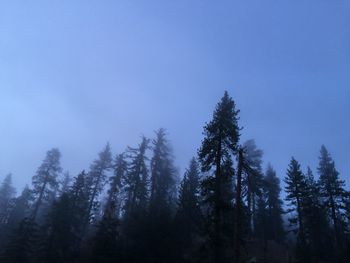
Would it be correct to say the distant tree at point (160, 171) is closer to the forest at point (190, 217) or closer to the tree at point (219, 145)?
the forest at point (190, 217)

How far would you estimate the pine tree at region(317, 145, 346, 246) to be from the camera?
4262 cm

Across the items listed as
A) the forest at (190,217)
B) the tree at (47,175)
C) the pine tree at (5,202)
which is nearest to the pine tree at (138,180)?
the forest at (190,217)

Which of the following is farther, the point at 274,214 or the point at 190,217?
the point at 274,214

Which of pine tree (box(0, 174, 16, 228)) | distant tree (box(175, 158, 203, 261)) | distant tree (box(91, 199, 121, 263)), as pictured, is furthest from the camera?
pine tree (box(0, 174, 16, 228))

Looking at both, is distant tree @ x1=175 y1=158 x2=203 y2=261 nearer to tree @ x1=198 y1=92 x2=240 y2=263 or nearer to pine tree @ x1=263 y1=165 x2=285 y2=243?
tree @ x1=198 y1=92 x2=240 y2=263

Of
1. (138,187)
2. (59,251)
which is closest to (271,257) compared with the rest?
(138,187)

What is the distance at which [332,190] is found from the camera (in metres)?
44.4

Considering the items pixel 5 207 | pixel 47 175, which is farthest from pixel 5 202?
pixel 47 175

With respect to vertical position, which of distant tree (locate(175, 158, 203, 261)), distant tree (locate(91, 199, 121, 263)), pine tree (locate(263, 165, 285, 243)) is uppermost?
pine tree (locate(263, 165, 285, 243))

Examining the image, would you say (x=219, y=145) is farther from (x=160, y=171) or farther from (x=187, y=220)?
(x=160, y=171)

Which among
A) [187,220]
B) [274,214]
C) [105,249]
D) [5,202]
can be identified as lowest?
[105,249]

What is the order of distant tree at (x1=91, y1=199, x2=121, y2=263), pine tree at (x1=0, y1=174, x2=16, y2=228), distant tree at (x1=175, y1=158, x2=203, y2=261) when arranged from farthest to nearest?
1. pine tree at (x1=0, y1=174, x2=16, y2=228)
2. distant tree at (x1=175, y1=158, x2=203, y2=261)
3. distant tree at (x1=91, y1=199, x2=121, y2=263)

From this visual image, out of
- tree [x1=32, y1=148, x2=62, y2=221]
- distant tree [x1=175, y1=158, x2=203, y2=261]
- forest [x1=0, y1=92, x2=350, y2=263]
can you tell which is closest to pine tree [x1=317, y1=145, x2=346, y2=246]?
forest [x1=0, y1=92, x2=350, y2=263]

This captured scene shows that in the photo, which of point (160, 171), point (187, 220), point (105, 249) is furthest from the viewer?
point (160, 171)
